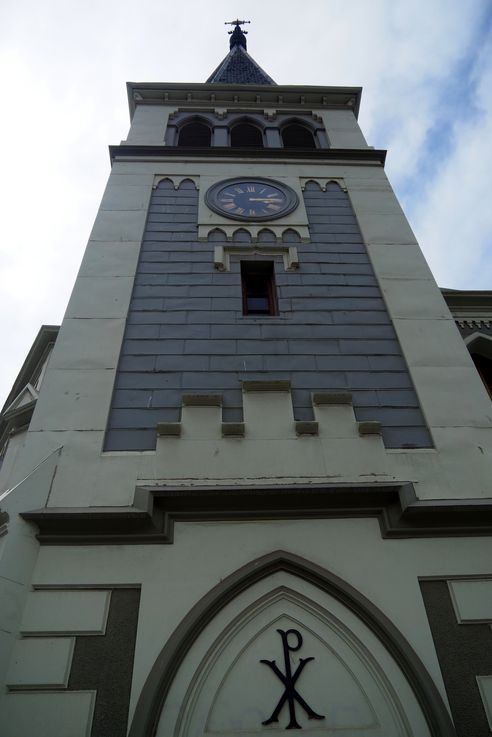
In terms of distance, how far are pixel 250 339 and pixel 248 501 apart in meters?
2.46

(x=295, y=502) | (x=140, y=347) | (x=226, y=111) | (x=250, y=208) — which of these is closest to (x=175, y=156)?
(x=250, y=208)

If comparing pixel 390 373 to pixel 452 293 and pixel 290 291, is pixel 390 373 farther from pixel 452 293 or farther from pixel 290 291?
pixel 452 293

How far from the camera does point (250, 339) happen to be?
712 cm

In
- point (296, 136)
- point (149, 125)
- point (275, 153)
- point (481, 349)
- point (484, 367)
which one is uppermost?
point (296, 136)

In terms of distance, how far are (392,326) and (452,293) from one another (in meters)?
3.11

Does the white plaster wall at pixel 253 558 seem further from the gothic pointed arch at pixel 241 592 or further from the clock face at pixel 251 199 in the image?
the clock face at pixel 251 199

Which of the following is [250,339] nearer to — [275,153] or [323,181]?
[323,181]

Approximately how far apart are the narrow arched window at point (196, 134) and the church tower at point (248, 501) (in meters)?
5.54

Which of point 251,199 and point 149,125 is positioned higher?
point 149,125

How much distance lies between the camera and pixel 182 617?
4.56 meters

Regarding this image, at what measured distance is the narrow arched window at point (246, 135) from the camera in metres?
13.6

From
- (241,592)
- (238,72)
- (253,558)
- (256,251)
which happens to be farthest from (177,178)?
(238,72)

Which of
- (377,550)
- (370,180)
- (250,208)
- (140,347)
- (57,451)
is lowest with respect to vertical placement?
(377,550)

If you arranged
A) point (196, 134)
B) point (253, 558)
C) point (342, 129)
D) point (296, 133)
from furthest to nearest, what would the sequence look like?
point (296, 133) → point (196, 134) → point (342, 129) → point (253, 558)
